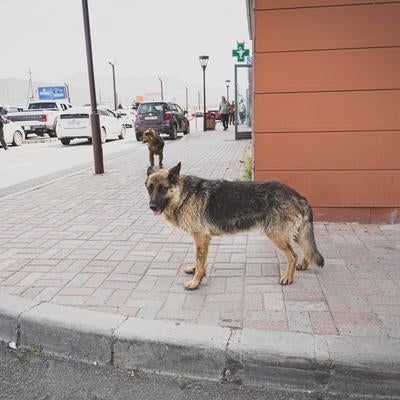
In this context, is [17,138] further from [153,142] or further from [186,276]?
[186,276]

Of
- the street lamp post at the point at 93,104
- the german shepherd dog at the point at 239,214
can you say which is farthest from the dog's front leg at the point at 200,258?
the street lamp post at the point at 93,104

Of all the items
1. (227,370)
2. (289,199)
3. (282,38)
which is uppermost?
(282,38)

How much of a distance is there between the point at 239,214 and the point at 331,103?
8.22 feet

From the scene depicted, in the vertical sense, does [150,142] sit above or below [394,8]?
below

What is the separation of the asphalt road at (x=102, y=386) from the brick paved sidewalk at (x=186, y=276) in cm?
51

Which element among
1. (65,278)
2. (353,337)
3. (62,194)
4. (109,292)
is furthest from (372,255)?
(62,194)

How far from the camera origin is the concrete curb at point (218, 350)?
2621 millimetres

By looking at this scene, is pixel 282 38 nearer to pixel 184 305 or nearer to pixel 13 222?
pixel 184 305

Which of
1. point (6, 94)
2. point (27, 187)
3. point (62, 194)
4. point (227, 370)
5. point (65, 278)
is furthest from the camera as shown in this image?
point (6, 94)

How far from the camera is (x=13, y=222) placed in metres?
6.19

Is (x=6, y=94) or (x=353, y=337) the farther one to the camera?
(x=6, y=94)

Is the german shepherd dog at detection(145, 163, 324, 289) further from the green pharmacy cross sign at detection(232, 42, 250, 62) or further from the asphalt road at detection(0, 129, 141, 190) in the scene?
the green pharmacy cross sign at detection(232, 42, 250, 62)

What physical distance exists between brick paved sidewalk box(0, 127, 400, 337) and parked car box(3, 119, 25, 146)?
14.6 m

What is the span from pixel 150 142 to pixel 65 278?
22.3 ft
